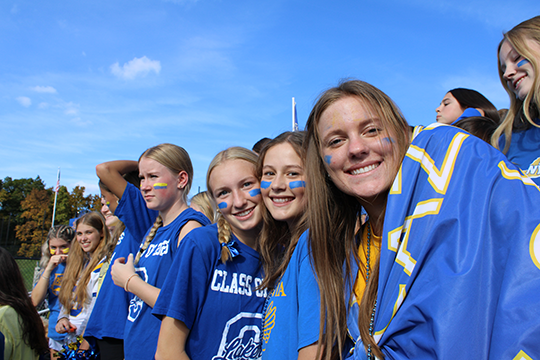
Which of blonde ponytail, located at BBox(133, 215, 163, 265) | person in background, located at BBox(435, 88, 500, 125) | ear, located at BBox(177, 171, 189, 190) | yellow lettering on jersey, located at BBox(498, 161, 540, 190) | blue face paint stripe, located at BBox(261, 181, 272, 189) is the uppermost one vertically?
person in background, located at BBox(435, 88, 500, 125)

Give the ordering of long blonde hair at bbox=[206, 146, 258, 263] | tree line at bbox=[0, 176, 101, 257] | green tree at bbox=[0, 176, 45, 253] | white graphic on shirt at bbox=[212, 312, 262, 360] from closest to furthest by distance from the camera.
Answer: white graphic on shirt at bbox=[212, 312, 262, 360] < long blonde hair at bbox=[206, 146, 258, 263] < tree line at bbox=[0, 176, 101, 257] < green tree at bbox=[0, 176, 45, 253]

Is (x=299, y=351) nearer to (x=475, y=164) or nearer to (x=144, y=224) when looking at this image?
(x=475, y=164)

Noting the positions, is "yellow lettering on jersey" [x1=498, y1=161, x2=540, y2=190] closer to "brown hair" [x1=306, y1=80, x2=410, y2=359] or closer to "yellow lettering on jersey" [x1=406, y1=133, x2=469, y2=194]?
"yellow lettering on jersey" [x1=406, y1=133, x2=469, y2=194]

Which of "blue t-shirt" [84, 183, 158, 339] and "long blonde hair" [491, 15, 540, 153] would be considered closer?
"long blonde hair" [491, 15, 540, 153]

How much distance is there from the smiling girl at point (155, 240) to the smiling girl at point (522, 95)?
7.58 ft

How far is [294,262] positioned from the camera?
1.82 metres

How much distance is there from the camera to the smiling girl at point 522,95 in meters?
2.13

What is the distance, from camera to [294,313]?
166cm

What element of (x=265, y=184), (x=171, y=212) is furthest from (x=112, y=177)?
(x=265, y=184)

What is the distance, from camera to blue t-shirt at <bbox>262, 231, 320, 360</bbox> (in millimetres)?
1578

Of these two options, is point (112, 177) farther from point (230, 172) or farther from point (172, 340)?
point (172, 340)

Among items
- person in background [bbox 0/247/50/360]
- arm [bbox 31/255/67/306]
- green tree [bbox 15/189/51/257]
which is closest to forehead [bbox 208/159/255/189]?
person in background [bbox 0/247/50/360]

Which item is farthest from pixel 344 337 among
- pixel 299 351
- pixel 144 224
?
pixel 144 224

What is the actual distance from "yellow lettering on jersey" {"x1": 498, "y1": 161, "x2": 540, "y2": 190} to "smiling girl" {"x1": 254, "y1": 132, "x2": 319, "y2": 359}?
2.98 feet
